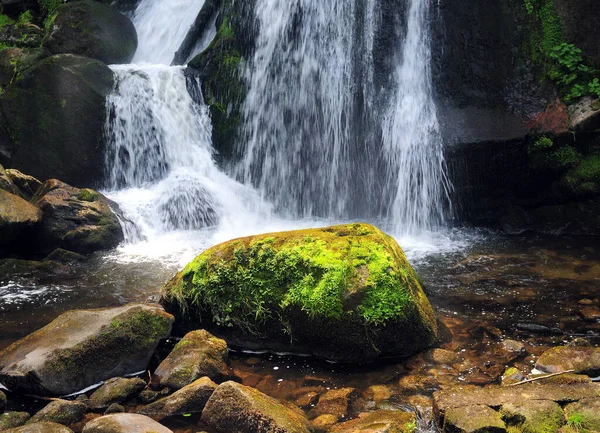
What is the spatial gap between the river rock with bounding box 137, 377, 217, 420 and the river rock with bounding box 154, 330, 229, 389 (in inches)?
12.4

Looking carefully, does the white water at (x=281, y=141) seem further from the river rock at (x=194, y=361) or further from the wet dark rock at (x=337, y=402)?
the wet dark rock at (x=337, y=402)

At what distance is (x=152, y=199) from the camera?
1103cm

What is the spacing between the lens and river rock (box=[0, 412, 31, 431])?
14.0ft

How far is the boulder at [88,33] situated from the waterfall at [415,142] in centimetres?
752

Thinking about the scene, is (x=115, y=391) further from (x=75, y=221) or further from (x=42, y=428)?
(x=75, y=221)

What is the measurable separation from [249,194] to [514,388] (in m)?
8.12

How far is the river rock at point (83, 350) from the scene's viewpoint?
15.8ft

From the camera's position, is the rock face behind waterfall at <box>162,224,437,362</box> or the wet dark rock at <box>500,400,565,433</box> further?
the rock face behind waterfall at <box>162,224,437,362</box>

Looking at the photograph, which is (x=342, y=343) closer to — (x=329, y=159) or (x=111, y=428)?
(x=111, y=428)

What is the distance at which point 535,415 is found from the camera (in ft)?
12.3

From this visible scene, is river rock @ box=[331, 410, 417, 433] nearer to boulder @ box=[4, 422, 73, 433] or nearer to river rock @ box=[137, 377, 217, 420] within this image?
river rock @ box=[137, 377, 217, 420]

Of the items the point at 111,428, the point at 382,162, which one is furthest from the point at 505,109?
the point at 111,428

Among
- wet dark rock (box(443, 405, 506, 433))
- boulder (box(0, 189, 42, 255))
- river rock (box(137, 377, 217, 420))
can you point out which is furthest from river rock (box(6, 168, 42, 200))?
wet dark rock (box(443, 405, 506, 433))

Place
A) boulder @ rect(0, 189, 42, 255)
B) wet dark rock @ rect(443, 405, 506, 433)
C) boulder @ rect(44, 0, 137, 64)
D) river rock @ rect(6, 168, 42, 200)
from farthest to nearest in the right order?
boulder @ rect(44, 0, 137, 64) < river rock @ rect(6, 168, 42, 200) < boulder @ rect(0, 189, 42, 255) < wet dark rock @ rect(443, 405, 506, 433)
